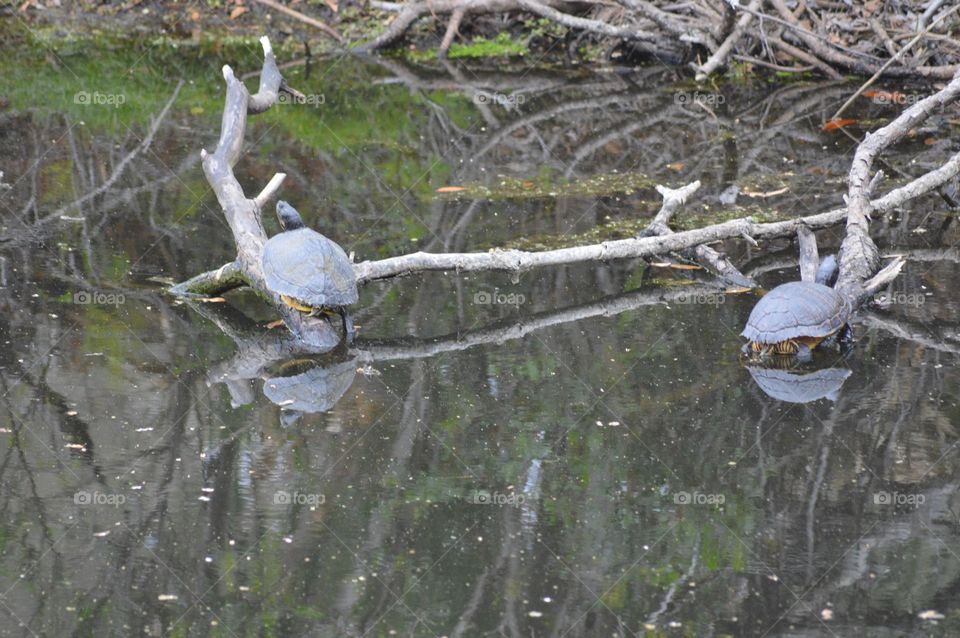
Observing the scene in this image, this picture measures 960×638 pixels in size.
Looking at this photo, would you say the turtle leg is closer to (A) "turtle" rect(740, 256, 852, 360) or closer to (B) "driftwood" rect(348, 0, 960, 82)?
(A) "turtle" rect(740, 256, 852, 360)

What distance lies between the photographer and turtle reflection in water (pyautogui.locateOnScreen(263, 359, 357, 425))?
215 inches

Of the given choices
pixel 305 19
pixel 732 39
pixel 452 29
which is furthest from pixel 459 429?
pixel 305 19

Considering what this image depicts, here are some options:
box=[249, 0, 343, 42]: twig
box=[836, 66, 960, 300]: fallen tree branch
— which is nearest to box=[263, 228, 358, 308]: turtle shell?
box=[836, 66, 960, 300]: fallen tree branch

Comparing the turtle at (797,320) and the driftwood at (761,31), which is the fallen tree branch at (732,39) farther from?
the turtle at (797,320)

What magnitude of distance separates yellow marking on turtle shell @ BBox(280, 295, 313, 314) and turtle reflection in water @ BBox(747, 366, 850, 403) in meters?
2.37

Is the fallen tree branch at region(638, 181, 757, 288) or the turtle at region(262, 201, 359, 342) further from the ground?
the fallen tree branch at region(638, 181, 757, 288)

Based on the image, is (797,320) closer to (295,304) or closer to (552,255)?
(552,255)

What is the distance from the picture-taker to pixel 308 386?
5715mm

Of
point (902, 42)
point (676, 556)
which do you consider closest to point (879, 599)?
point (676, 556)

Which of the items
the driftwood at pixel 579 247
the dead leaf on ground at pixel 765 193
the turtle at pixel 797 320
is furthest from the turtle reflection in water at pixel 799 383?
the dead leaf on ground at pixel 765 193

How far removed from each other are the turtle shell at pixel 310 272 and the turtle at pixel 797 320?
7.03 feet

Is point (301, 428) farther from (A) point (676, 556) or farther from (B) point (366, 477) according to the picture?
(A) point (676, 556)

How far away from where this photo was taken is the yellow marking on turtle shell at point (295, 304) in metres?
6.24

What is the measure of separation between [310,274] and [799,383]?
2.58 meters
